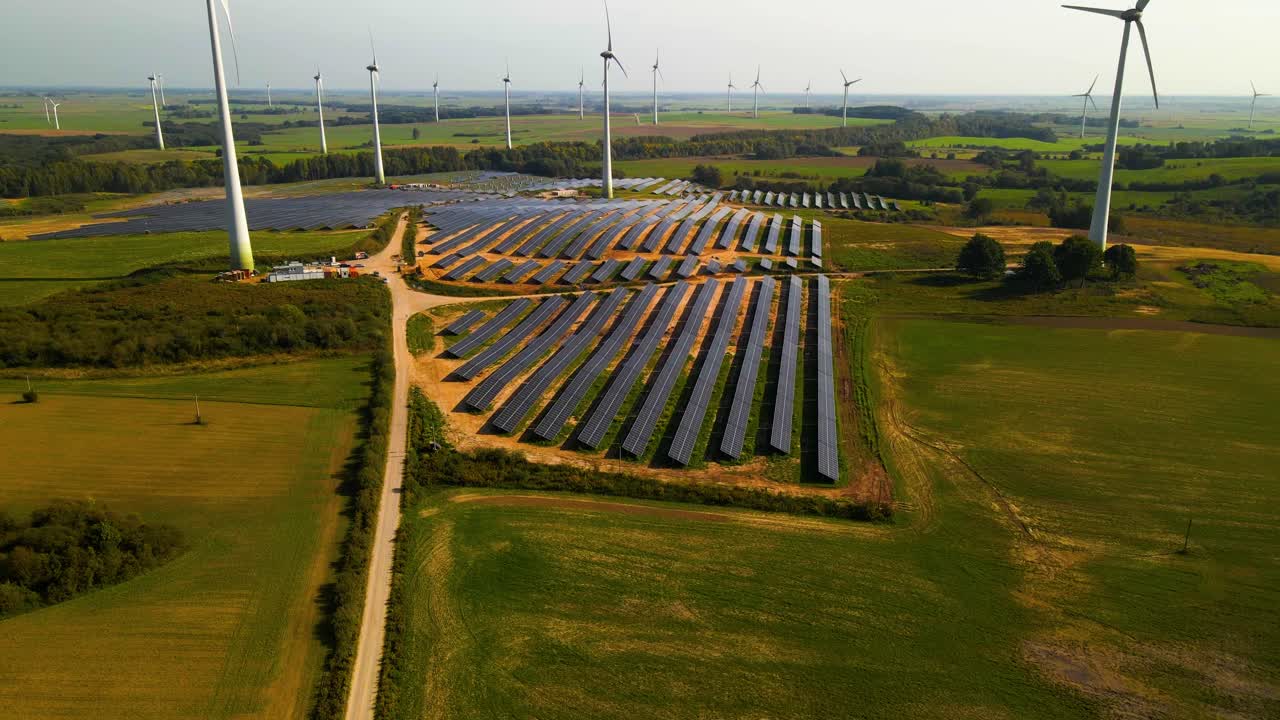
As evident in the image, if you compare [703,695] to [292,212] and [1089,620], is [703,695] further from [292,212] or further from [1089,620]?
[292,212]

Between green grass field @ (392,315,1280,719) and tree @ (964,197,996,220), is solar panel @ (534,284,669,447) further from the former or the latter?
tree @ (964,197,996,220)

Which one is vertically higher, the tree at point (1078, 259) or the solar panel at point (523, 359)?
the tree at point (1078, 259)

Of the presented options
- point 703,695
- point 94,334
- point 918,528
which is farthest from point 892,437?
point 94,334

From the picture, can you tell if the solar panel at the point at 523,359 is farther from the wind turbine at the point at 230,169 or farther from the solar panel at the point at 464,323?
the wind turbine at the point at 230,169

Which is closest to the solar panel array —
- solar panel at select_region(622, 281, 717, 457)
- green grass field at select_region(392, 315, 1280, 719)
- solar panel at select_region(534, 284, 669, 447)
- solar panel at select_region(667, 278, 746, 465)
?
solar panel at select_region(534, 284, 669, 447)

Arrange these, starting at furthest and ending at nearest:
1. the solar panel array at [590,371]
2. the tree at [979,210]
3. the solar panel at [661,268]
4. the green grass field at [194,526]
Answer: the tree at [979,210]
the solar panel at [661,268]
the solar panel array at [590,371]
the green grass field at [194,526]

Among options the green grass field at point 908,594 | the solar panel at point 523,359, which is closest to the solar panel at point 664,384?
the green grass field at point 908,594

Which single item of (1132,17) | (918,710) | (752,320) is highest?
(1132,17)

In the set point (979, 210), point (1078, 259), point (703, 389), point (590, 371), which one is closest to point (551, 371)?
point (590, 371)
